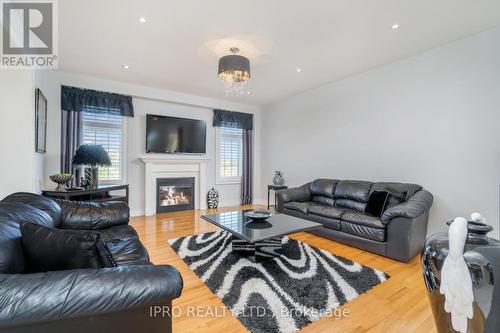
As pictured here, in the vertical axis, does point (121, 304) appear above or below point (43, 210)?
below

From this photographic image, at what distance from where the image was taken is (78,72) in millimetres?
4074

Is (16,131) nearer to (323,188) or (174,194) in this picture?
(174,194)

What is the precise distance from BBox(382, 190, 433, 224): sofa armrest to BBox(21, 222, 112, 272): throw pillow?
9.23ft

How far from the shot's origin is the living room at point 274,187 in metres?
1.06

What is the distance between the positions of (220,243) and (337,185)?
2.26m

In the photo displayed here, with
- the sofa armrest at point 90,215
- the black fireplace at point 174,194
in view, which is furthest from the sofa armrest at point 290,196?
the sofa armrest at point 90,215

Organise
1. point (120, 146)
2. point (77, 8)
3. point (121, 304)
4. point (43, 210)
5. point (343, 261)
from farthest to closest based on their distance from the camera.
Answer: point (120, 146) → point (343, 261) → point (77, 8) → point (43, 210) → point (121, 304)

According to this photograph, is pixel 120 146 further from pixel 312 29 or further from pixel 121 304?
pixel 121 304

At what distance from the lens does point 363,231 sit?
296cm

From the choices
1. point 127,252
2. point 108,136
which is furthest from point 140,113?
point 127,252

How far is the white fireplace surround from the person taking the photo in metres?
4.84

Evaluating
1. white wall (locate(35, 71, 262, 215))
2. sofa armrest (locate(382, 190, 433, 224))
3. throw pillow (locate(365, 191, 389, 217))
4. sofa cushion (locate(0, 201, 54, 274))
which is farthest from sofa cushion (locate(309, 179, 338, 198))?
sofa cushion (locate(0, 201, 54, 274))

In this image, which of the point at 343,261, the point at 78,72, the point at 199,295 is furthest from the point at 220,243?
the point at 78,72

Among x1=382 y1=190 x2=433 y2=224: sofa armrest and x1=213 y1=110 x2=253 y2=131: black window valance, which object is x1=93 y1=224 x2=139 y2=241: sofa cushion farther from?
x1=213 y1=110 x2=253 y2=131: black window valance
